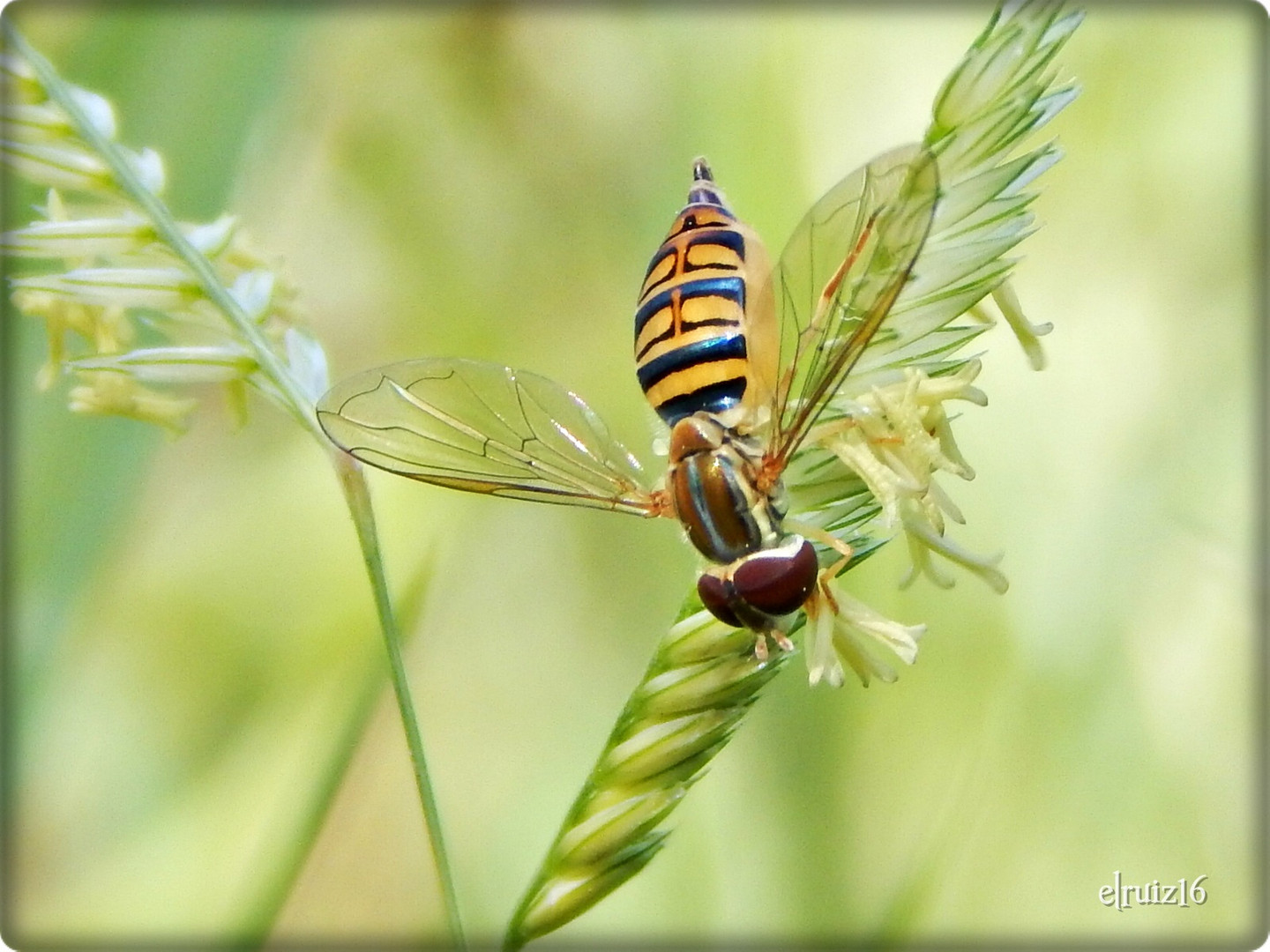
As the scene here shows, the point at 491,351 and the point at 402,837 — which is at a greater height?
the point at 491,351

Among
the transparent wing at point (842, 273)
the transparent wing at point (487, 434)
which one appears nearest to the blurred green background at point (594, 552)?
the transparent wing at point (487, 434)

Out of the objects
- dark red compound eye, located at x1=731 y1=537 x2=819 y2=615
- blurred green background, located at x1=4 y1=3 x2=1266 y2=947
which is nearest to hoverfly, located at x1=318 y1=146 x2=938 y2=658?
dark red compound eye, located at x1=731 y1=537 x2=819 y2=615

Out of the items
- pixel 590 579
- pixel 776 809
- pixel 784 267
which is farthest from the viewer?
pixel 590 579

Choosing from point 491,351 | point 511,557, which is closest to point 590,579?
point 511,557

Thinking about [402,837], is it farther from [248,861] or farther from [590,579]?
[590,579]

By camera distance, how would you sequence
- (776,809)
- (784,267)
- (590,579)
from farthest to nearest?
(590,579), (776,809), (784,267)

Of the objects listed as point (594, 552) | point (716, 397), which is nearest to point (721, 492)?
point (716, 397)

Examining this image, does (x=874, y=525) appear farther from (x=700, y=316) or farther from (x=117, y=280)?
(x=117, y=280)
